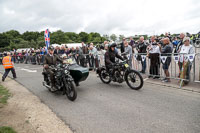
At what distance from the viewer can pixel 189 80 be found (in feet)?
18.5

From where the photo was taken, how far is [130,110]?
398 cm

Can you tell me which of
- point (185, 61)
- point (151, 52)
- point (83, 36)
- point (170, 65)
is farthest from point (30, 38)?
point (185, 61)

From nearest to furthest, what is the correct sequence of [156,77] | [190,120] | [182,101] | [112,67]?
[190,120], [182,101], [112,67], [156,77]

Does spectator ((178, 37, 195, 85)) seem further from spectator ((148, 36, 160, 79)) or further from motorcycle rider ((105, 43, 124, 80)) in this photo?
motorcycle rider ((105, 43, 124, 80))

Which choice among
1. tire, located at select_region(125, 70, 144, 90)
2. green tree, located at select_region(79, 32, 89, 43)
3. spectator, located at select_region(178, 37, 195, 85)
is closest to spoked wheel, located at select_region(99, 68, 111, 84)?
tire, located at select_region(125, 70, 144, 90)

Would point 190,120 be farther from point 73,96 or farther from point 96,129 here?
point 73,96

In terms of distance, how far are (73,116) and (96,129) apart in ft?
3.00

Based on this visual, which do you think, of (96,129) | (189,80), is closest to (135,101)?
(96,129)

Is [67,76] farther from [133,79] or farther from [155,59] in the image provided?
[155,59]

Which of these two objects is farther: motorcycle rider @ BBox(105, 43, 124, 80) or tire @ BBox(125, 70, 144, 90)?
motorcycle rider @ BBox(105, 43, 124, 80)

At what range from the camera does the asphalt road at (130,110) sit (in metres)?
3.16

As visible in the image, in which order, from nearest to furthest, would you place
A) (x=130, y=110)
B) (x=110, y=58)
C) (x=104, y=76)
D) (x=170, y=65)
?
(x=130, y=110) → (x=110, y=58) → (x=104, y=76) → (x=170, y=65)

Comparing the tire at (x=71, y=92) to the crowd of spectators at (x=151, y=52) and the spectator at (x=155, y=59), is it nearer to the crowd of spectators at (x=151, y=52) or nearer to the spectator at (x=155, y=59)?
the crowd of spectators at (x=151, y=52)

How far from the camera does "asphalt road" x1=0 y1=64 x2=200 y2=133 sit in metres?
3.16
